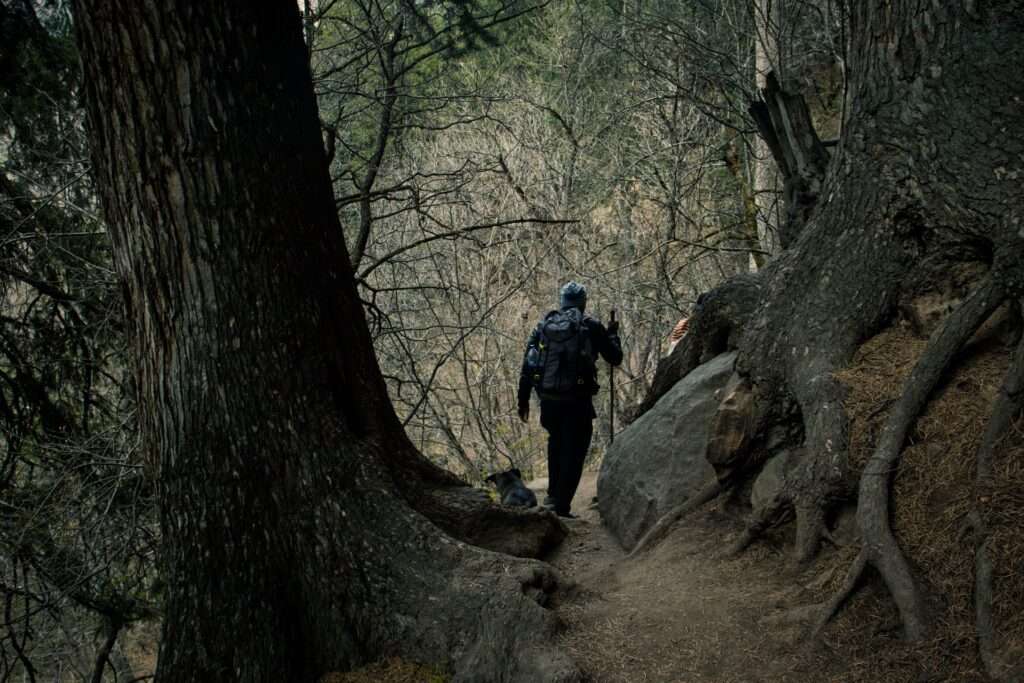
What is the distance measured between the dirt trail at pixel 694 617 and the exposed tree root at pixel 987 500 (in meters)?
0.61

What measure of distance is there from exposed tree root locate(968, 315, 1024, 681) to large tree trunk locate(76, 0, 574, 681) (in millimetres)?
1665

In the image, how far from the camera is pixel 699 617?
164 inches

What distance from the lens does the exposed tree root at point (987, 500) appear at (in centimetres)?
315

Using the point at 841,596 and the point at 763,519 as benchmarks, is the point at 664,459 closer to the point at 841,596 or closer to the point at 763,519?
the point at 763,519

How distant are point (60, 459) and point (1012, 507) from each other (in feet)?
20.8

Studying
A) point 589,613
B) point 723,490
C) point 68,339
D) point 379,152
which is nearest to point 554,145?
point 379,152

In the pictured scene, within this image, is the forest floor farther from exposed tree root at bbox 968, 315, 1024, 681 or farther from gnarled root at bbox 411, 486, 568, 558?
exposed tree root at bbox 968, 315, 1024, 681

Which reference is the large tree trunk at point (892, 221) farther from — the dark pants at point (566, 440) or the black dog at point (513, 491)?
the dark pants at point (566, 440)

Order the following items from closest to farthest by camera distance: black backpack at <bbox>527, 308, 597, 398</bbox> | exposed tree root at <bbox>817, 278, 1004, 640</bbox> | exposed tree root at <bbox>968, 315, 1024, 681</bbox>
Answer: exposed tree root at <bbox>968, 315, 1024, 681</bbox> < exposed tree root at <bbox>817, 278, 1004, 640</bbox> < black backpack at <bbox>527, 308, 597, 398</bbox>

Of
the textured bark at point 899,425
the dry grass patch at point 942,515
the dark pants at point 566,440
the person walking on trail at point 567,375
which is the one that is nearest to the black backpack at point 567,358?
the person walking on trail at point 567,375

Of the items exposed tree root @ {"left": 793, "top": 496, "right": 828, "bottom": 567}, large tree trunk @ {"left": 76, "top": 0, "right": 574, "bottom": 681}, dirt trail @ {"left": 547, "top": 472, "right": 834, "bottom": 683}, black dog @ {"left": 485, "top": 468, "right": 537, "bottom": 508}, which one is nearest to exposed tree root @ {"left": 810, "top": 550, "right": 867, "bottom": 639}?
dirt trail @ {"left": 547, "top": 472, "right": 834, "bottom": 683}

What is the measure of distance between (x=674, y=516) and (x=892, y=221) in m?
2.22

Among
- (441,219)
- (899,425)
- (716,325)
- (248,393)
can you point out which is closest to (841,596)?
(899,425)

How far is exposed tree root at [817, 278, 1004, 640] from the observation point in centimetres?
369
